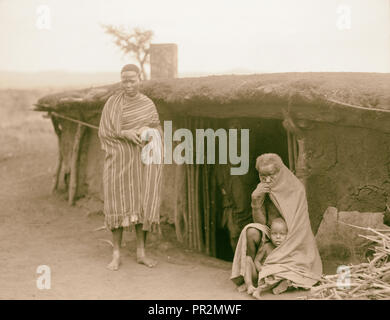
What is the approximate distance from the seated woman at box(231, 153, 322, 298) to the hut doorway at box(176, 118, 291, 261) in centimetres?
216

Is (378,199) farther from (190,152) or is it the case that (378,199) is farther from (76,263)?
(76,263)

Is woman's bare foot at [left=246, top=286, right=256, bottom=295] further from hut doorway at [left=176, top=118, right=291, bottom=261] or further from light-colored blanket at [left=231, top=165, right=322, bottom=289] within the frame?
hut doorway at [left=176, top=118, right=291, bottom=261]

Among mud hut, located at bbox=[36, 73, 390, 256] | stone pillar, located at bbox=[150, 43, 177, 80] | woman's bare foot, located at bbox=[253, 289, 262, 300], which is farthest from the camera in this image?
stone pillar, located at bbox=[150, 43, 177, 80]

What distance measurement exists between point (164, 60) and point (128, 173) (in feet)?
12.1

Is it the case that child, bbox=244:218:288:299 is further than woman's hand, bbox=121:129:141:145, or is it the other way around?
woman's hand, bbox=121:129:141:145

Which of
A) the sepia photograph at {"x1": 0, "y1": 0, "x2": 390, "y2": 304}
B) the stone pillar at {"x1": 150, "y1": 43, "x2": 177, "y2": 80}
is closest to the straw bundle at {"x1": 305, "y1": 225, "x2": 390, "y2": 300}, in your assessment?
the sepia photograph at {"x1": 0, "y1": 0, "x2": 390, "y2": 304}

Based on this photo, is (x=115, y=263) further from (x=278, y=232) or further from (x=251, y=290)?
(x=278, y=232)

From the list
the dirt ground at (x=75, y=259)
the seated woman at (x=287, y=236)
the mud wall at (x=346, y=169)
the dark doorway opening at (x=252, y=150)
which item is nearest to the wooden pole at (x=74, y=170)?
the dirt ground at (x=75, y=259)

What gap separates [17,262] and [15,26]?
1317cm

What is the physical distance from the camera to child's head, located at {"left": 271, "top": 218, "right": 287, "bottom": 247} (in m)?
5.75

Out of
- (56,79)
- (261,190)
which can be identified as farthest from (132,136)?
(56,79)

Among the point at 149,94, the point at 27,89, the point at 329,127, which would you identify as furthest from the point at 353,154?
the point at 27,89

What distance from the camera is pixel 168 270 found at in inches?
262

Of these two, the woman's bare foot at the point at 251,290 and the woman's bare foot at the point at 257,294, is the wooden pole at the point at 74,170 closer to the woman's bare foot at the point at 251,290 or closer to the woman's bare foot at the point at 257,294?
the woman's bare foot at the point at 251,290
